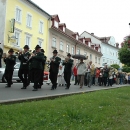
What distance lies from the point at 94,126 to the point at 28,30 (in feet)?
96.5

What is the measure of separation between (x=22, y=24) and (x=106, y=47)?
4178cm

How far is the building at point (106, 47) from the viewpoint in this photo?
66.1 meters

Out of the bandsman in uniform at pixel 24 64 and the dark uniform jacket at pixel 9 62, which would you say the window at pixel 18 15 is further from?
the bandsman in uniform at pixel 24 64

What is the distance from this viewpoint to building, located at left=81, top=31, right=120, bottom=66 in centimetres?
6612

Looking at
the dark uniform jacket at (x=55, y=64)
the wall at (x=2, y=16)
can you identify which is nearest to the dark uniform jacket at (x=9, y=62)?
the dark uniform jacket at (x=55, y=64)

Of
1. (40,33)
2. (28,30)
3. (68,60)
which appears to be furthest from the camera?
(40,33)

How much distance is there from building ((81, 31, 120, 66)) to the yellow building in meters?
30.8

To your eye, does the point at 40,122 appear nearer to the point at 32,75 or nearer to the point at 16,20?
the point at 32,75

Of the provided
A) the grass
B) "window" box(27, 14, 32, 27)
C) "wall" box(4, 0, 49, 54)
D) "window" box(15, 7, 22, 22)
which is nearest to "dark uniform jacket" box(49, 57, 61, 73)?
the grass

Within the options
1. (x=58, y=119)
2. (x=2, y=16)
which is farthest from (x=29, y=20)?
(x=58, y=119)

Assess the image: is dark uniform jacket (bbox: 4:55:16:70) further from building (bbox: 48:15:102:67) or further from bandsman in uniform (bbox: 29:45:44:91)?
building (bbox: 48:15:102:67)

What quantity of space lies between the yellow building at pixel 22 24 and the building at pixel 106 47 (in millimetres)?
30826

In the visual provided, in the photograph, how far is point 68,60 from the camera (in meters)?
12.6

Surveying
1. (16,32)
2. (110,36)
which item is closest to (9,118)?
(16,32)
